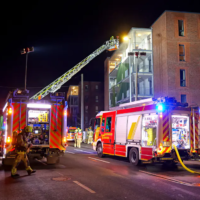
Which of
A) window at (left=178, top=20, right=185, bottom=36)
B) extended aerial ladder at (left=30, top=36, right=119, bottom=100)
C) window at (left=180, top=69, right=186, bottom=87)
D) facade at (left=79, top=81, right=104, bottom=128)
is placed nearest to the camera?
window at (left=180, top=69, right=186, bottom=87)

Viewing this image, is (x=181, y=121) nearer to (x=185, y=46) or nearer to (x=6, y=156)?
(x=6, y=156)

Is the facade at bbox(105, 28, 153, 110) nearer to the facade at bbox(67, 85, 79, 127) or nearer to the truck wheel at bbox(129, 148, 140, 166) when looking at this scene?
the truck wheel at bbox(129, 148, 140, 166)

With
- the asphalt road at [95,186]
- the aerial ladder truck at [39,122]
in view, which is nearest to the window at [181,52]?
the aerial ladder truck at [39,122]

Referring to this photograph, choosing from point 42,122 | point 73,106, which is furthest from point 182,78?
point 73,106

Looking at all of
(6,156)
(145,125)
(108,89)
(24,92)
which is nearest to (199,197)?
(145,125)

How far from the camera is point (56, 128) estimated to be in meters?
11.6

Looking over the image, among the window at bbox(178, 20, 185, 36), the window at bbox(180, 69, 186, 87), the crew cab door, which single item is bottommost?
the crew cab door

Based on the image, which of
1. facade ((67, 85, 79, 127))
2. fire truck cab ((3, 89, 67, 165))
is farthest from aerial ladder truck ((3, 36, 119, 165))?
facade ((67, 85, 79, 127))

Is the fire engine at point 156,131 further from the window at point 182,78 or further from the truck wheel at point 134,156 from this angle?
the window at point 182,78

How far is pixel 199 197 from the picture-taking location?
20.9 ft

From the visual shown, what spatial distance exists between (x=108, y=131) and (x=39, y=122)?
4.13 m

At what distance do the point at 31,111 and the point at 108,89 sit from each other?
1343 inches

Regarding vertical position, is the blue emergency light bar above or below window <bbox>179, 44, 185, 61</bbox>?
below

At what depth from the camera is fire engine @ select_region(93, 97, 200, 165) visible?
1092cm
